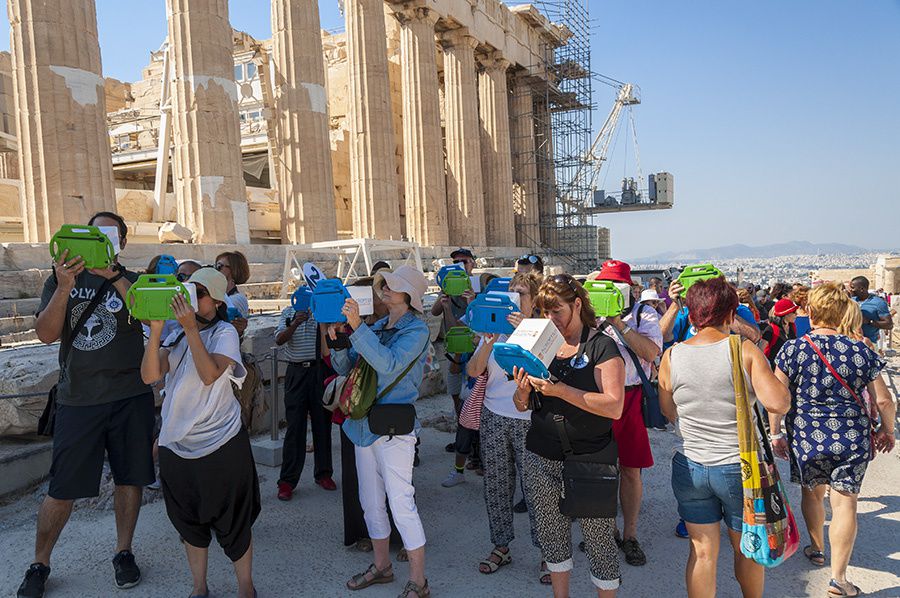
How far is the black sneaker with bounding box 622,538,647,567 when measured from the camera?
3.73 meters

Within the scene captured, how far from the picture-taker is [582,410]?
9.39 feet

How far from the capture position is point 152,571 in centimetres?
369

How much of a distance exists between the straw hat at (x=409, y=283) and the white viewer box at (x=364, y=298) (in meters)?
0.13

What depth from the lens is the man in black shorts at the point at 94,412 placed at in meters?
3.39

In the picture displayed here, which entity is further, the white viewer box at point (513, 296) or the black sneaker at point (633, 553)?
the black sneaker at point (633, 553)

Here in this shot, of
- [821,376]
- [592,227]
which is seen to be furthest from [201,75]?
[592,227]

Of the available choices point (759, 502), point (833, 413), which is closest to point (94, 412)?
point (759, 502)

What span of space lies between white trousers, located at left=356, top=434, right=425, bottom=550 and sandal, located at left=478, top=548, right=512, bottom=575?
522mm

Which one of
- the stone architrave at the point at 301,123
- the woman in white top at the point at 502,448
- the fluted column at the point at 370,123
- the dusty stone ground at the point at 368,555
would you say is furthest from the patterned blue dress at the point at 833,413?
the fluted column at the point at 370,123

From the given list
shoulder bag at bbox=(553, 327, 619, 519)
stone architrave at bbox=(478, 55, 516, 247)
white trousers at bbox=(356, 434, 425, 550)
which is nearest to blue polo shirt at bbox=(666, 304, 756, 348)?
shoulder bag at bbox=(553, 327, 619, 519)

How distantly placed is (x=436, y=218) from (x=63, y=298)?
2100cm

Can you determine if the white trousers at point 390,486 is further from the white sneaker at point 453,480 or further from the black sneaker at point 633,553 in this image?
the white sneaker at point 453,480

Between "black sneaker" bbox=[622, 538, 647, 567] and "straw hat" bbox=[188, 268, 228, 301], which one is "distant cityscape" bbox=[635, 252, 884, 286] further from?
"straw hat" bbox=[188, 268, 228, 301]

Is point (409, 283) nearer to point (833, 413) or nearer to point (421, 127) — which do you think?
point (833, 413)
